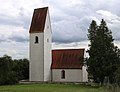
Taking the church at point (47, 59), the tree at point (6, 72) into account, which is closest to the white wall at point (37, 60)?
the church at point (47, 59)

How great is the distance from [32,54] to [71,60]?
9216mm

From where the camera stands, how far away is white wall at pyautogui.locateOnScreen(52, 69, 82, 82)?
6931cm

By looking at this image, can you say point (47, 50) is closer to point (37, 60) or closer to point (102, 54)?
point (37, 60)

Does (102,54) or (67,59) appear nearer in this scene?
(102,54)

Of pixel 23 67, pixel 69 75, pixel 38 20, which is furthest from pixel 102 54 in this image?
pixel 23 67

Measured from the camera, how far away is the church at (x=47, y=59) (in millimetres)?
69769

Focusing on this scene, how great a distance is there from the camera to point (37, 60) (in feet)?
231

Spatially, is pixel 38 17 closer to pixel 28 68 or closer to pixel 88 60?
pixel 28 68

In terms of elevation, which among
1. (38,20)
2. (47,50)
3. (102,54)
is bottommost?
(102,54)

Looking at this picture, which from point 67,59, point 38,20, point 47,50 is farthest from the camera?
point 67,59

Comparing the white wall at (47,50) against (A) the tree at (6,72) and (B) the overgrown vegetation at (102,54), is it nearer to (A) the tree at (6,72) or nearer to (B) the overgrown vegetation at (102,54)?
(A) the tree at (6,72)

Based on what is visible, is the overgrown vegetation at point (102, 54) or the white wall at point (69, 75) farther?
the white wall at point (69, 75)

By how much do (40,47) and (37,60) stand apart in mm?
3078

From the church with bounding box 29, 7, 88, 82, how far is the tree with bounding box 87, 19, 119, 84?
13.6 meters
